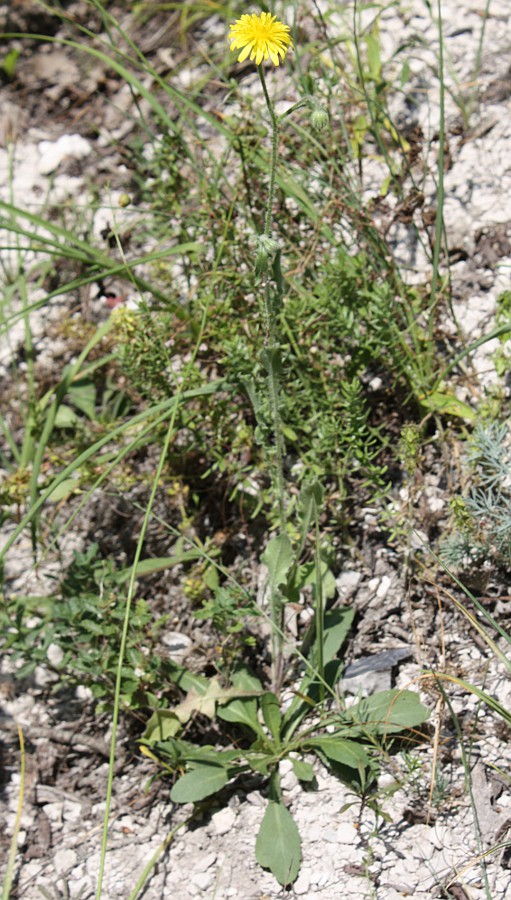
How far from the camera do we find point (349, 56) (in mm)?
3262

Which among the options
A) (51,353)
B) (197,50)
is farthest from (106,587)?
(197,50)

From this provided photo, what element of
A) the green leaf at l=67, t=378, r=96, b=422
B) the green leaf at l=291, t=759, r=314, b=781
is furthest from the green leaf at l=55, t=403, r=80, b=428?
the green leaf at l=291, t=759, r=314, b=781

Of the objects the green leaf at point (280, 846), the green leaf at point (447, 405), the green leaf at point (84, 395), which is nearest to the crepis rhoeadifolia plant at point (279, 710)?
the green leaf at point (280, 846)

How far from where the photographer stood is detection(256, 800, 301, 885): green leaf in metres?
2.03

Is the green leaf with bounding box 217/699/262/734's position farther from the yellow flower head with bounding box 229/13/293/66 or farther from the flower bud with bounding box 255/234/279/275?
the yellow flower head with bounding box 229/13/293/66

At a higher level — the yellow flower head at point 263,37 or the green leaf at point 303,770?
the yellow flower head at point 263,37

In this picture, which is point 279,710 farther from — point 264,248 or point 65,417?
point 65,417

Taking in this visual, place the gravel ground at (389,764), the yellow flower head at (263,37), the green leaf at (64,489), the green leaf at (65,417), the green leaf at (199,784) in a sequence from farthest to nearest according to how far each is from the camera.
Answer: the green leaf at (65,417) → the green leaf at (64,489) → the green leaf at (199,784) → the gravel ground at (389,764) → the yellow flower head at (263,37)

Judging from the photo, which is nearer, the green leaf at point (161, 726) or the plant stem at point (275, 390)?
the plant stem at point (275, 390)

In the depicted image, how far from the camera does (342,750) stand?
211 cm

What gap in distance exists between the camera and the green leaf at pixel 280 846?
2029 mm

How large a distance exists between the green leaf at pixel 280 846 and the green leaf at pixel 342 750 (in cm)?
19

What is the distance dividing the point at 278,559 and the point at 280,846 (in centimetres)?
70

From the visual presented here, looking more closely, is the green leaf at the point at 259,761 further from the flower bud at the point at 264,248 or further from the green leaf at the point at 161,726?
the flower bud at the point at 264,248
